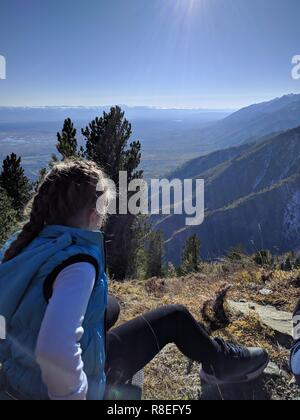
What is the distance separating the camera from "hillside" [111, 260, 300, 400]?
2939 millimetres

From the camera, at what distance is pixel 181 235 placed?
17375cm

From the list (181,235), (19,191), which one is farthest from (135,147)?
(181,235)

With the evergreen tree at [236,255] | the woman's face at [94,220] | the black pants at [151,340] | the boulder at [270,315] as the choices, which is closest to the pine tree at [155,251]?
the evergreen tree at [236,255]

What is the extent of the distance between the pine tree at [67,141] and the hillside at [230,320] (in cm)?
1156

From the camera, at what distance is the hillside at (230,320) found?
294cm

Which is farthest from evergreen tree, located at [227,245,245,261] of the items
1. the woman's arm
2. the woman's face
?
the woman's arm

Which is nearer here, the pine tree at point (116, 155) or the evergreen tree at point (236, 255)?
the evergreen tree at point (236, 255)

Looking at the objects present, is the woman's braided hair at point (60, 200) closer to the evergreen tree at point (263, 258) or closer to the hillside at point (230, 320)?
the hillside at point (230, 320)

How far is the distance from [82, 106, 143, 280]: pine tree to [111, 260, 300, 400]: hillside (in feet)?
47.7

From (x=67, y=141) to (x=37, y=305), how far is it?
724 inches

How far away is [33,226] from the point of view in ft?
6.19

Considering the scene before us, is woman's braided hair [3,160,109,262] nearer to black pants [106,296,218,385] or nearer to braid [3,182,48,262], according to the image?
braid [3,182,48,262]

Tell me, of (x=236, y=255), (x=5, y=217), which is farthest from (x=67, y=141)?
(x=236, y=255)
